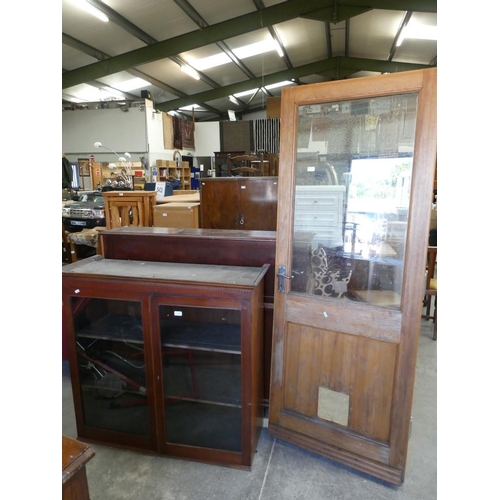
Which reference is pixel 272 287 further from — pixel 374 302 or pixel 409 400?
pixel 409 400

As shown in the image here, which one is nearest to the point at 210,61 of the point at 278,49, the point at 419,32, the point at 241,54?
the point at 241,54

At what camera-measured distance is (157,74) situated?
25.4ft

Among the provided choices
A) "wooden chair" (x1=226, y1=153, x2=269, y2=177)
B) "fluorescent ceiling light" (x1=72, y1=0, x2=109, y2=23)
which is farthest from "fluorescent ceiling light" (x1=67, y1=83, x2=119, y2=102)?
"wooden chair" (x1=226, y1=153, x2=269, y2=177)

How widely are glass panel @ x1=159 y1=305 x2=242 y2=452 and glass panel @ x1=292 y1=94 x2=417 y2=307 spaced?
1.77 feet

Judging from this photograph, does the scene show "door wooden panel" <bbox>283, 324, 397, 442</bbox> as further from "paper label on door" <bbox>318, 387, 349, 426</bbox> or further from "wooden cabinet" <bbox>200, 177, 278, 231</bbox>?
"wooden cabinet" <bbox>200, 177, 278, 231</bbox>

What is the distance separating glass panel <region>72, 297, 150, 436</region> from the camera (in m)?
Result: 1.88

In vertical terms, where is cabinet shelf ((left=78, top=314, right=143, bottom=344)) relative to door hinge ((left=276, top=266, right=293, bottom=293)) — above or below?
below

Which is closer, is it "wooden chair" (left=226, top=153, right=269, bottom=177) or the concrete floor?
the concrete floor

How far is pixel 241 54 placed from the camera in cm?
728

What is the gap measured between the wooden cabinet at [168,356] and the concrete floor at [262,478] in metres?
0.07

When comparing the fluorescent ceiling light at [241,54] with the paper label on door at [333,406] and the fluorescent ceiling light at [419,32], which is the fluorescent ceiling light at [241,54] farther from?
the paper label on door at [333,406]

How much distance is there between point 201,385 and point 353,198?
1.28 metres
